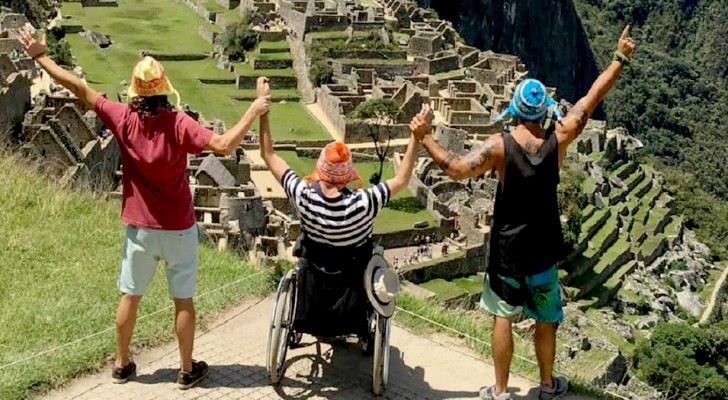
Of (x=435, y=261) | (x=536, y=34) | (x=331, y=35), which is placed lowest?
(x=536, y=34)

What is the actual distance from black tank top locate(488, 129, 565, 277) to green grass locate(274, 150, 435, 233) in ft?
68.5

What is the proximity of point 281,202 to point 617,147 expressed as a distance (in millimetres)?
31467

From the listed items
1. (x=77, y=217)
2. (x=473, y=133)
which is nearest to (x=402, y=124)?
(x=473, y=133)

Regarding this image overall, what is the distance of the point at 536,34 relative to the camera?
114938 millimetres

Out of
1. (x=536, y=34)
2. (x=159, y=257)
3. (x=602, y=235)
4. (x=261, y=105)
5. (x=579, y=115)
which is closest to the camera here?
(x=261, y=105)

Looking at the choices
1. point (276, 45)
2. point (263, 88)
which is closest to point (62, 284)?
point (263, 88)

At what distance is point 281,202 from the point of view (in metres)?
26.9

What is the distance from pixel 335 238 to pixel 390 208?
23.4 meters

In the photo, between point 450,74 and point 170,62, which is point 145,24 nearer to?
point 170,62

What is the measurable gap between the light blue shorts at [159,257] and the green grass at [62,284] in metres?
0.83

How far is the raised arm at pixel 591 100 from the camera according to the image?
254 inches

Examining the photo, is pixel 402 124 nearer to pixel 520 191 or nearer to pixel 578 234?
pixel 578 234

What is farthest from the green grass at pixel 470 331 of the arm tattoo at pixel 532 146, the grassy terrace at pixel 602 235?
the grassy terrace at pixel 602 235

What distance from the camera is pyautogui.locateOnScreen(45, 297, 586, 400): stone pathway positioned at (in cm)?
655
